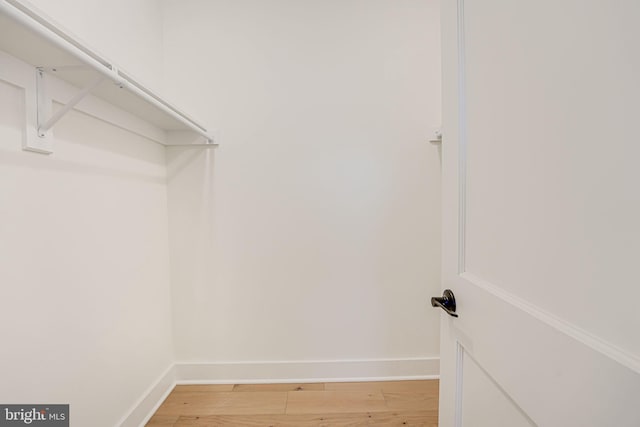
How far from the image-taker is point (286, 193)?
1.65 m

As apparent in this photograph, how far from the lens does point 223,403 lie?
148 cm

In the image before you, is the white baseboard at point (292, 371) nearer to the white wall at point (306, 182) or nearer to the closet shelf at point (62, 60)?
the white wall at point (306, 182)

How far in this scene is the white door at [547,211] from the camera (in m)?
0.33

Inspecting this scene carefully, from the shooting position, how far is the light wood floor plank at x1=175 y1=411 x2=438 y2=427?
1.34 metres

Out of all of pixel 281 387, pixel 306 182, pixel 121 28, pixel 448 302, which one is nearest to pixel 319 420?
pixel 281 387

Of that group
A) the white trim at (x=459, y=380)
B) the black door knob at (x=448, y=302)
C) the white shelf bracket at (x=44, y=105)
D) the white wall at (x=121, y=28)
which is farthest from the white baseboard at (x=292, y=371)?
the white wall at (x=121, y=28)

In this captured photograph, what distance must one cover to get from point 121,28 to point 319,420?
2149 millimetres

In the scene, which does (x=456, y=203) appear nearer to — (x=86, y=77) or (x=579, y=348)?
(x=579, y=348)

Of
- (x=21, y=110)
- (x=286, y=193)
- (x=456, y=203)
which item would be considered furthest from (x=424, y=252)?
(x=21, y=110)

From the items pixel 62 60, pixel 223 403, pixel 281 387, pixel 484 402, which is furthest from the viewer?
pixel 281 387

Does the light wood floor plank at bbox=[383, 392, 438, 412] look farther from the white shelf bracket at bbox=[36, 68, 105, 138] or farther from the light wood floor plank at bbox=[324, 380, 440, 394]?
the white shelf bracket at bbox=[36, 68, 105, 138]

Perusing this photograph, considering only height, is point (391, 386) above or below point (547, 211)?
below

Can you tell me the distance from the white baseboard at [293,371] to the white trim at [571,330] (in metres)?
1.35

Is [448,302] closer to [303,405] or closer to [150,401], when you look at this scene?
[303,405]
